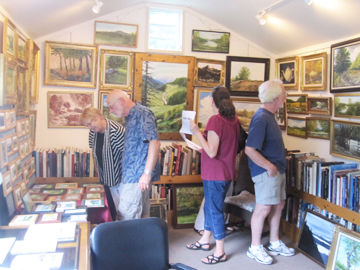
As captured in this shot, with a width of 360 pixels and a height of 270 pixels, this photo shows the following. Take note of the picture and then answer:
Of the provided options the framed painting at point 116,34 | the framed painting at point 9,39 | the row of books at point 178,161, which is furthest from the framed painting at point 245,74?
the framed painting at point 9,39

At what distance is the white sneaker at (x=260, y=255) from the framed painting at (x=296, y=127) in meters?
1.44

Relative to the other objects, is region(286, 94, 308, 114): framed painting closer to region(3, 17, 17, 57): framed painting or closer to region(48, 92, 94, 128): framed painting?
region(48, 92, 94, 128): framed painting

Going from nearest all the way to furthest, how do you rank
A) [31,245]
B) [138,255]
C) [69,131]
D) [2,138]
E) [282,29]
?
[31,245]
[138,255]
[2,138]
[282,29]
[69,131]

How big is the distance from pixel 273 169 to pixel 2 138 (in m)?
2.11

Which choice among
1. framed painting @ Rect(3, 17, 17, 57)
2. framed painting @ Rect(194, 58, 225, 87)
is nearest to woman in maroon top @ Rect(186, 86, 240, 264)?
framed painting @ Rect(194, 58, 225, 87)

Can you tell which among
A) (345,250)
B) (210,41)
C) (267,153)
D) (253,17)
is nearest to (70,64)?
(210,41)

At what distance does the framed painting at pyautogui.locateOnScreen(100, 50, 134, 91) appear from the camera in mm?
3973

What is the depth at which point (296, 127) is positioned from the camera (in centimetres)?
398

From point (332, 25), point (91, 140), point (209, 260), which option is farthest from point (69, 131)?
point (332, 25)

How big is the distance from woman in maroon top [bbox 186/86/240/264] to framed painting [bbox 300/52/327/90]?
1.19 m

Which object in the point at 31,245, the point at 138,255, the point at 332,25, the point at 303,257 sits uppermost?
the point at 332,25

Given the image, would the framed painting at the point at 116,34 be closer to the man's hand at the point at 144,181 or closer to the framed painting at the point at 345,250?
the man's hand at the point at 144,181

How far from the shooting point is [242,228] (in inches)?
154

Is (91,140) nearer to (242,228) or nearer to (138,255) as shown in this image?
(138,255)
